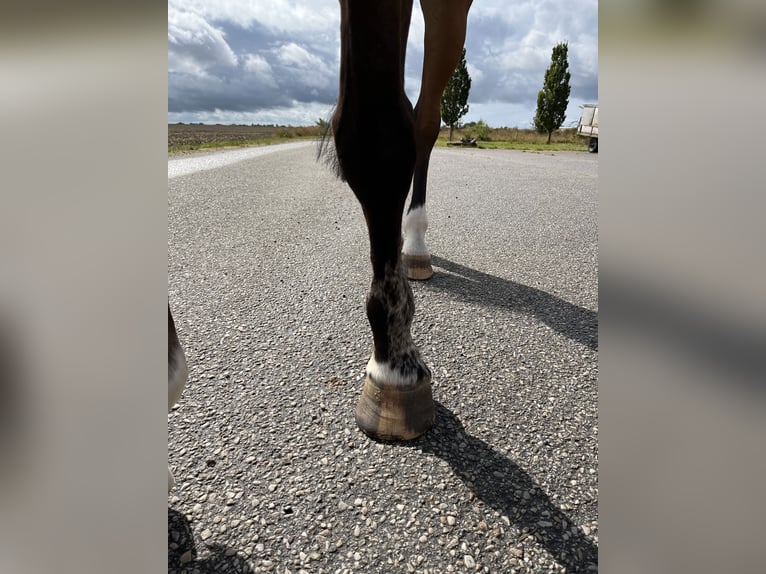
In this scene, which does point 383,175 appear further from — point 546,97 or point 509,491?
point 546,97

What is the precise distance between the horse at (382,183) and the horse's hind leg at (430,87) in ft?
2.56

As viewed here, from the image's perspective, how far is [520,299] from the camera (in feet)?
7.70

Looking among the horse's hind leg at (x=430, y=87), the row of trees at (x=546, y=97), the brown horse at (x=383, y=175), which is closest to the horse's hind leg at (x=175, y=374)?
the brown horse at (x=383, y=175)

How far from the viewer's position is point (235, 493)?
1123 mm

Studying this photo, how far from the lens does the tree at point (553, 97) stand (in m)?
26.6

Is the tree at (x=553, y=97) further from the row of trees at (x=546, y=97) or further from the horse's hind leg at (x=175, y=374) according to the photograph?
the horse's hind leg at (x=175, y=374)

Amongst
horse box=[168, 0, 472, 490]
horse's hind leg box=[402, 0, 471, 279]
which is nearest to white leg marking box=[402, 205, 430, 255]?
horse's hind leg box=[402, 0, 471, 279]

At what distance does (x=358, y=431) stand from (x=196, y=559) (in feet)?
1.74

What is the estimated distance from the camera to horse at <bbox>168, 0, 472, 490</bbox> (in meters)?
0.96

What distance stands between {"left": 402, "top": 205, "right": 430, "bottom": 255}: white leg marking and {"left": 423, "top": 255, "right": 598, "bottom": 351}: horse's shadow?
20 centimetres

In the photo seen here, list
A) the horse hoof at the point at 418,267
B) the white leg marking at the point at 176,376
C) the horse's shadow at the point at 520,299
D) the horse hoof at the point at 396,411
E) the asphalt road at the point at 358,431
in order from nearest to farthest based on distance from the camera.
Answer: the white leg marking at the point at 176,376 < the asphalt road at the point at 358,431 < the horse hoof at the point at 396,411 < the horse's shadow at the point at 520,299 < the horse hoof at the point at 418,267

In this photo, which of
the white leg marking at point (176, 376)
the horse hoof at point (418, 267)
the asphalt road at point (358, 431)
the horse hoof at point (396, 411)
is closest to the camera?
the white leg marking at point (176, 376)
